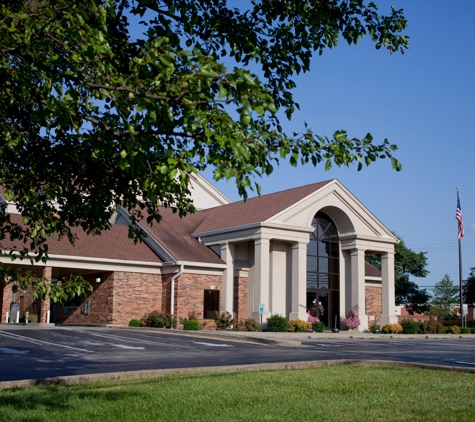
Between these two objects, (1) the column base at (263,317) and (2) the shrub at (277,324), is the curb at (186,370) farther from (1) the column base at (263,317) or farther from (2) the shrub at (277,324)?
(1) the column base at (263,317)

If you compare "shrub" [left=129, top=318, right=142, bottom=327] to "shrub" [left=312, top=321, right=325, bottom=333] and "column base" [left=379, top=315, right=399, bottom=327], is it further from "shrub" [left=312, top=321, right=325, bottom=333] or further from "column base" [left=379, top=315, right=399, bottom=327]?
"column base" [left=379, top=315, right=399, bottom=327]

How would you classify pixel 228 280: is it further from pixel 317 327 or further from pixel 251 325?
pixel 317 327

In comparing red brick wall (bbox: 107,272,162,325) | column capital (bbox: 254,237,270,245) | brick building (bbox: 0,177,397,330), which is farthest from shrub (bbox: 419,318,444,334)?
red brick wall (bbox: 107,272,162,325)

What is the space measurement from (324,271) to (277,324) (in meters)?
6.73

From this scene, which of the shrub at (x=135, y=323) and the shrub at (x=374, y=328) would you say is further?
the shrub at (x=374, y=328)

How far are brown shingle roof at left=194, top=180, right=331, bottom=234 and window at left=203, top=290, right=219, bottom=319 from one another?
3.61 metres

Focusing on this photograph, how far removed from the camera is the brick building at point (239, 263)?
99.7 feet

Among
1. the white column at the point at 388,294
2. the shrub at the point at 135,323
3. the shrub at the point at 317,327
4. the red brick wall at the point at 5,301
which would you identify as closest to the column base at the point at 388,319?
the white column at the point at 388,294

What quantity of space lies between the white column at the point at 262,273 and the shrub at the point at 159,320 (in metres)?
4.35

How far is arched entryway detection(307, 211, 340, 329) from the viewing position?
34.9 metres

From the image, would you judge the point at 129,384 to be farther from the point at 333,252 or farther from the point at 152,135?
the point at 333,252

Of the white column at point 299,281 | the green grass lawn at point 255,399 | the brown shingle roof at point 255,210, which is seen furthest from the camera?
the brown shingle roof at point 255,210

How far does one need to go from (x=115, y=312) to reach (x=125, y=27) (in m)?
22.7

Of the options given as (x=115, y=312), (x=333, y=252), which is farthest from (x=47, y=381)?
(x=333, y=252)
